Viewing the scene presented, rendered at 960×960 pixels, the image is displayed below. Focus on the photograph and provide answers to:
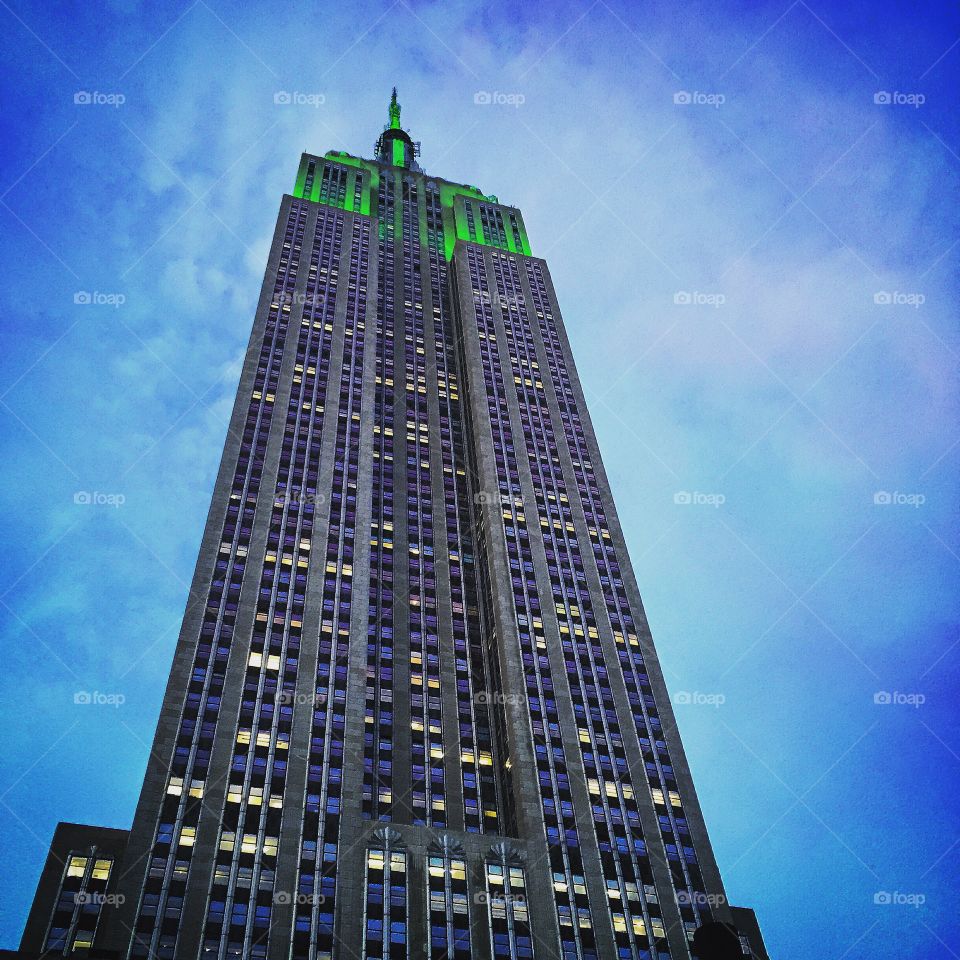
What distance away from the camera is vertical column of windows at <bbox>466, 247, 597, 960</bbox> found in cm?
7312

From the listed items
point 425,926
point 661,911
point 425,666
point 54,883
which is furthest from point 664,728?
point 54,883

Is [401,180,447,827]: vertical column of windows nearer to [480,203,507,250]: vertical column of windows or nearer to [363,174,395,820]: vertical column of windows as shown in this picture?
[363,174,395,820]: vertical column of windows

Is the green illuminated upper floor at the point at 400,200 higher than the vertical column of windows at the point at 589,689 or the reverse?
higher

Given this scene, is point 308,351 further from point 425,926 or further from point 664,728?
point 425,926

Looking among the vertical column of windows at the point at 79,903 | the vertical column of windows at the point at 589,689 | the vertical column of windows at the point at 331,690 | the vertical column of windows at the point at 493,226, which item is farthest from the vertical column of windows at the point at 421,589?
the vertical column of windows at the point at 79,903

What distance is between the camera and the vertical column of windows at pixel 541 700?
240 ft

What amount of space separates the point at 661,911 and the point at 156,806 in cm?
4255

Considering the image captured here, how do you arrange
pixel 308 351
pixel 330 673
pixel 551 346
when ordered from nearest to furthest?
pixel 330 673 < pixel 308 351 < pixel 551 346

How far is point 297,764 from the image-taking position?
76.2m

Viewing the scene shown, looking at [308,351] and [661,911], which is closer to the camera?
[661,911]

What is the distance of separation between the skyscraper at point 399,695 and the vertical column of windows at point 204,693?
0.70 ft

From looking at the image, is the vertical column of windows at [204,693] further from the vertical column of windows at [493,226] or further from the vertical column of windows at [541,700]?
the vertical column of windows at [493,226]

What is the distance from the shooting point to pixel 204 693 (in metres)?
79.8

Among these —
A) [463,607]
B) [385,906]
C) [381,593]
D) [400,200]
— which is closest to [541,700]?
[463,607]
